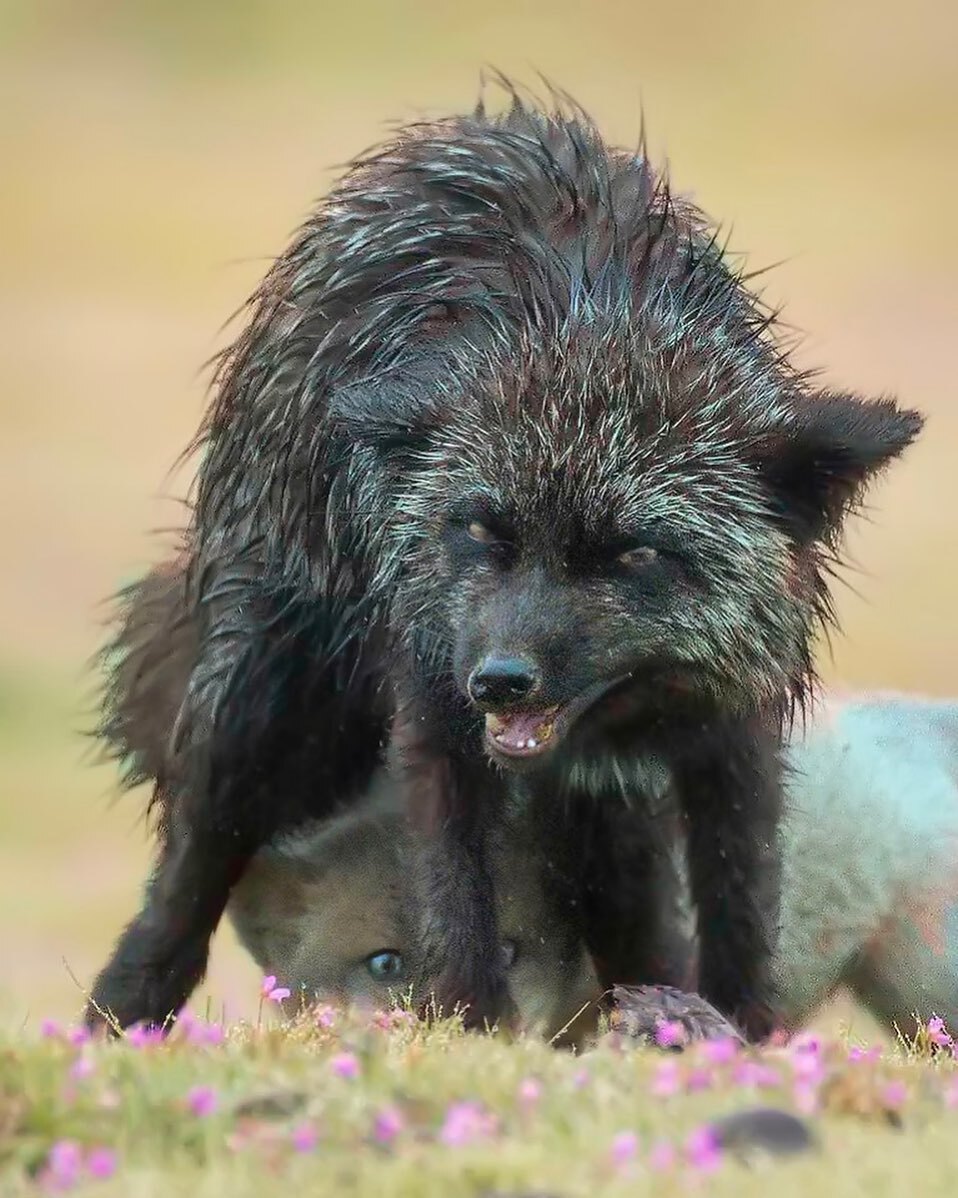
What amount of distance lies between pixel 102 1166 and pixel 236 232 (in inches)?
1629

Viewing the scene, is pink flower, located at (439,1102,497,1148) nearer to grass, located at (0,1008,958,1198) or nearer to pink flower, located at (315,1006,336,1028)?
grass, located at (0,1008,958,1198)

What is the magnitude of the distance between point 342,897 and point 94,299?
34289 mm

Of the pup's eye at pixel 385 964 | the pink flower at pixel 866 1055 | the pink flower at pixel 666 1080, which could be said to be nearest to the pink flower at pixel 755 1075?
the pink flower at pixel 666 1080

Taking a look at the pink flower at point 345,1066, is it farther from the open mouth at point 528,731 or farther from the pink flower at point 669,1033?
the open mouth at point 528,731

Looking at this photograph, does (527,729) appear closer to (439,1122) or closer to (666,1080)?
(666,1080)

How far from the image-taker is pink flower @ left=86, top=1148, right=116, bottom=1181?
168 inches

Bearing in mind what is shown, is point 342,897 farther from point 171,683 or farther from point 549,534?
point 549,534

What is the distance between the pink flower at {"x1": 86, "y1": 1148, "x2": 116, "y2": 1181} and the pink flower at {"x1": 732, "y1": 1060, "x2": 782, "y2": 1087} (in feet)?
4.35

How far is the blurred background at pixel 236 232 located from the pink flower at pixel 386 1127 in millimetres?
2272

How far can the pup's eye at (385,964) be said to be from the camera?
9.14m

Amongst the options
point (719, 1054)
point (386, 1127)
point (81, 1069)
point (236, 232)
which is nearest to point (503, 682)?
point (719, 1054)

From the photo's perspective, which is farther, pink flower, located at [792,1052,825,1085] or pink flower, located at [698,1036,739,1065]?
pink flower, located at [698,1036,739,1065]

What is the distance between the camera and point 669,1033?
21.7 ft

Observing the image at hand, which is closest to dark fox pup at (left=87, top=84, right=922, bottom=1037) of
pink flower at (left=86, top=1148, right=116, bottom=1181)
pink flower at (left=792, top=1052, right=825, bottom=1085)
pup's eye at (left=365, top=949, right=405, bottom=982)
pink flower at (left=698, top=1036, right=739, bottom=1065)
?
pup's eye at (left=365, top=949, right=405, bottom=982)
